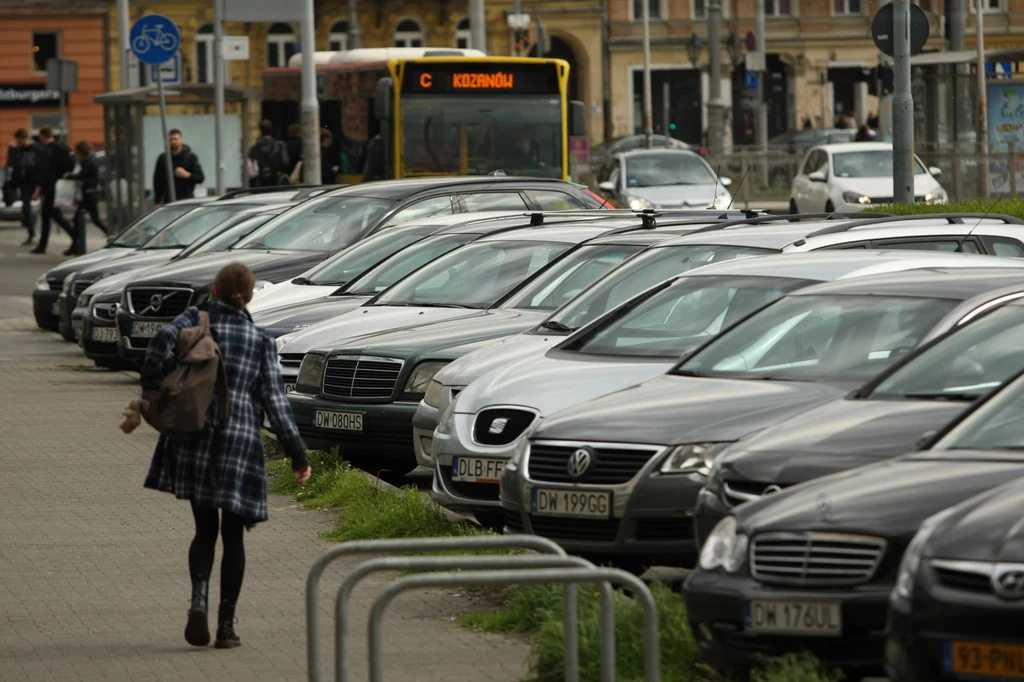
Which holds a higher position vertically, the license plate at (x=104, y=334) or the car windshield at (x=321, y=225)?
the car windshield at (x=321, y=225)

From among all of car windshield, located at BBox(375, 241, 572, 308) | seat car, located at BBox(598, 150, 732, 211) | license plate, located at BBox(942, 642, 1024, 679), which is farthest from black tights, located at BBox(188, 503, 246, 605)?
seat car, located at BBox(598, 150, 732, 211)

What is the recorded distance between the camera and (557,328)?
10.8m

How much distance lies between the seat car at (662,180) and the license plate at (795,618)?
91.0 feet

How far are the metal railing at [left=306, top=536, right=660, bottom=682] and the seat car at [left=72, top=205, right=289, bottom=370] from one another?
12.5m

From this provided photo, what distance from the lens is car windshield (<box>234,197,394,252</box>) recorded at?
1778 cm

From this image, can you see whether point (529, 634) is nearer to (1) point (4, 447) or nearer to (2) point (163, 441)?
(2) point (163, 441)

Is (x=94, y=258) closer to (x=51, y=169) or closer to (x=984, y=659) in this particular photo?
(x=51, y=169)

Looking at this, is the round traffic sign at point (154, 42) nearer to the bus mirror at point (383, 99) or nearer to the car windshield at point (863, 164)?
the bus mirror at point (383, 99)

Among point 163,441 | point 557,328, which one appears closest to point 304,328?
point 557,328

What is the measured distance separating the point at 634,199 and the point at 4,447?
20.9 m

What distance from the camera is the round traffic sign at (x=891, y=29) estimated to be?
1891 cm

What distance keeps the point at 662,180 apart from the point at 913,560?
30.1 m

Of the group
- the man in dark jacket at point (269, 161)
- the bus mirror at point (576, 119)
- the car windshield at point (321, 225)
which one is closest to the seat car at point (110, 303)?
the car windshield at point (321, 225)

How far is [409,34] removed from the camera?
73.1 m
